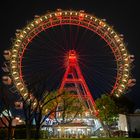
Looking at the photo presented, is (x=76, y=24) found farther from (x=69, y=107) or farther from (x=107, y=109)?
(x=107, y=109)

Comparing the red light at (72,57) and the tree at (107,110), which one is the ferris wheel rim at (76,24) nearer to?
the red light at (72,57)

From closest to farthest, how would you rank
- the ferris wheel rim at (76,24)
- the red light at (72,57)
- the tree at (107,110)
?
the ferris wheel rim at (76,24), the red light at (72,57), the tree at (107,110)

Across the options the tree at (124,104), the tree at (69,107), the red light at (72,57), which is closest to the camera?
the red light at (72,57)

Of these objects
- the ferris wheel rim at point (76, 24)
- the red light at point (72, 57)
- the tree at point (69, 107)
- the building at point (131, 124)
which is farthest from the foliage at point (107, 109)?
the red light at point (72, 57)

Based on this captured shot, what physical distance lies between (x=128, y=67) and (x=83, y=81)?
6.85m

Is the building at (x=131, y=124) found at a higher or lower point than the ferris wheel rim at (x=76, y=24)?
lower

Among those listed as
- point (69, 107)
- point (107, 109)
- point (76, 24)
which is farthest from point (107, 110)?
point (76, 24)

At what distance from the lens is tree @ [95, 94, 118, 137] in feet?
169

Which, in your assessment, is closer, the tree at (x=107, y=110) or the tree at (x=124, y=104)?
the tree at (x=107, y=110)

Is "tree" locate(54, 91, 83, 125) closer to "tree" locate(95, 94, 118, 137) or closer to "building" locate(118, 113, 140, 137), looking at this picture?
"tree" locate(95, 94, 118, 137)

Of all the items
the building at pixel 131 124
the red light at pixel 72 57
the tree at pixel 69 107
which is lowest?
the building at pixel 131 124

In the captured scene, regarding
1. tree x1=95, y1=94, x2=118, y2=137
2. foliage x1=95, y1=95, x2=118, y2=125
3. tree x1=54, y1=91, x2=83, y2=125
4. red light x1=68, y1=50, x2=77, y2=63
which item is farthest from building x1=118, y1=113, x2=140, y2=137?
red light x1=68, y1=50, x2=77, y2=63

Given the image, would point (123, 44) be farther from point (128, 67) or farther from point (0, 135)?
point (0, 135)

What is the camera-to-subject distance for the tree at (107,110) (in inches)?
2025
